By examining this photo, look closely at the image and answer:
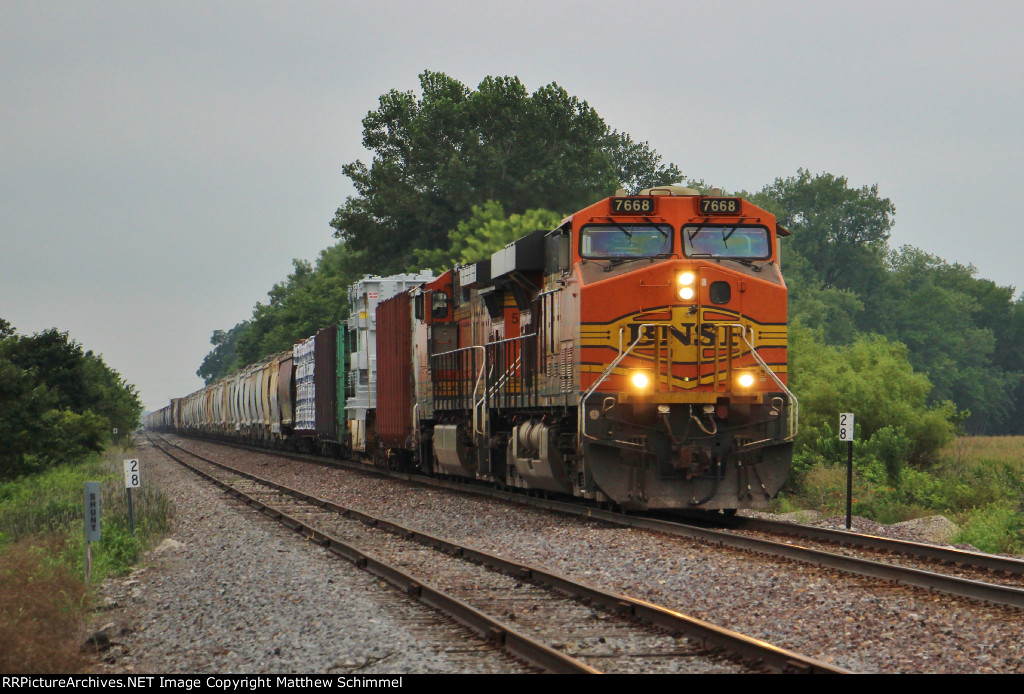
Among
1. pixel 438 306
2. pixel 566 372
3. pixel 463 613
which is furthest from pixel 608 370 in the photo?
pixel 438 306

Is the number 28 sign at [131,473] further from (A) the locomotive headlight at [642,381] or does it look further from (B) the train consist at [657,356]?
(A) the locomotive headlight at [642,381]

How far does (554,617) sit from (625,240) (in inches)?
268

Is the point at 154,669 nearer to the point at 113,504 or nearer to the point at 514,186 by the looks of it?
the point at 113,504

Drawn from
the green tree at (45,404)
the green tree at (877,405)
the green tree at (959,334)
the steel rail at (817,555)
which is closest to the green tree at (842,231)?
the green tree at (959,334)

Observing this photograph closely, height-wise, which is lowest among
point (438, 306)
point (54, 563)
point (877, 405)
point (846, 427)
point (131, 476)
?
point (54, 563)

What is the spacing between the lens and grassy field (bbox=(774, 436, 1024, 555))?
13344mm

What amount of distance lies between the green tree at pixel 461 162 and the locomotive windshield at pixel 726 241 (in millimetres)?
33391

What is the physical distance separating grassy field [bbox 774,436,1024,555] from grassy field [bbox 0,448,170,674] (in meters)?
9.16

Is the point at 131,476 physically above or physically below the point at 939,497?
above

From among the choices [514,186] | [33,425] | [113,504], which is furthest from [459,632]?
[514,186]

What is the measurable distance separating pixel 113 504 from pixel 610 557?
1150cm

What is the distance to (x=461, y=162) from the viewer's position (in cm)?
5347

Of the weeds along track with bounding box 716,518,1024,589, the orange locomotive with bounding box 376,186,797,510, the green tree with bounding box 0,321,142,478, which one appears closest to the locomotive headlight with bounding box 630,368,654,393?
the orange locomotive with bounding box 376,186,797,510

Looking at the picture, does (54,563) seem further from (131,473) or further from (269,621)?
(269,621)
